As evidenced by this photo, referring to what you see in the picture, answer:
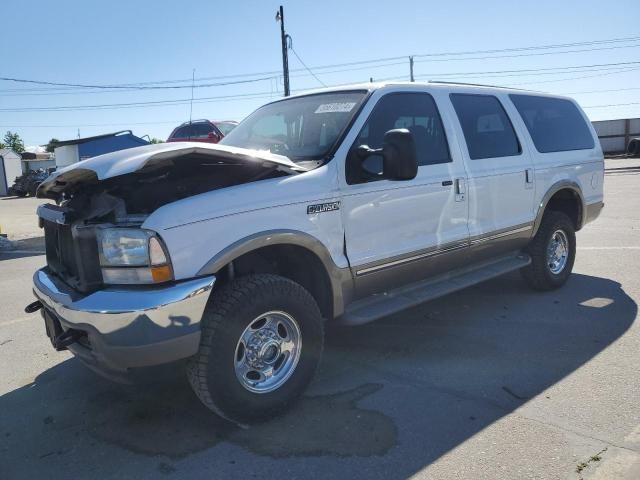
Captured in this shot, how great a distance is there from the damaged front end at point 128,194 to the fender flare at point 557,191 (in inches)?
120

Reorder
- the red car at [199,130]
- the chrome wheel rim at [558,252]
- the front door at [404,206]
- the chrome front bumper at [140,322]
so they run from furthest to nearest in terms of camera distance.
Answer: the red car at [199,130] < the chrome wheel rim at [558,252] < the front door at [404,206] < the chrome front bumper at [140,322]

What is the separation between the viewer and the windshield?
3900mm

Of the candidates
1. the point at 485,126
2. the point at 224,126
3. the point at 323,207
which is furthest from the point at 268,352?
the point at 224,126

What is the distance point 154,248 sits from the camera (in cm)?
283

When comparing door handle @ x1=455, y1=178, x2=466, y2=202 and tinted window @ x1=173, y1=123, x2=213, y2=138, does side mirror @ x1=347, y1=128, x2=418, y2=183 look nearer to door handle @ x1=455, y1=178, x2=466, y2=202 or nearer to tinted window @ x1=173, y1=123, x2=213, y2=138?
door handle @ x1=455, y1=178, x2=466, y2=202

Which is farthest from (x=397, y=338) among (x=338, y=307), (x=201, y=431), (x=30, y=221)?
(x=30, y=221)

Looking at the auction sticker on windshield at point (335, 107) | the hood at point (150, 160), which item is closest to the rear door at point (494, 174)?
the auction sticker on windshield at point (335, 107)

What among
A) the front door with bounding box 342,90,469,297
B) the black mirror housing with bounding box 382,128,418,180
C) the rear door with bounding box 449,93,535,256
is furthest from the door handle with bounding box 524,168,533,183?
the black mirror housing with bounding box 382,128,418,180

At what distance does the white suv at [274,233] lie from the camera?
2.87m

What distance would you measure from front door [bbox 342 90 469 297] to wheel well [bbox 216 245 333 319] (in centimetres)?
24

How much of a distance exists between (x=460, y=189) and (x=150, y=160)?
2.54 m

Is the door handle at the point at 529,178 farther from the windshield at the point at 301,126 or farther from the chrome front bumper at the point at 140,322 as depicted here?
the chrome front bumper at the point at 140,322

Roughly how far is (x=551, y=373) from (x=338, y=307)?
1.55 m

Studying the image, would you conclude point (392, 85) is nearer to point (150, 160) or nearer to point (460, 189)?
point (460, 189)
